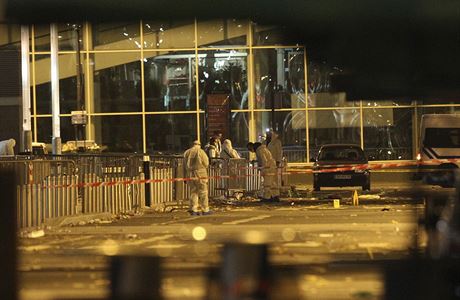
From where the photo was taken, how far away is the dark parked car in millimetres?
29500

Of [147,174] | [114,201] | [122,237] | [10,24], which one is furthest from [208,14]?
[147,174]

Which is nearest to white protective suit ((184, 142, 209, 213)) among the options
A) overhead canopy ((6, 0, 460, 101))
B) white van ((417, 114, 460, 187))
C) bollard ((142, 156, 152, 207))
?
bollard ((142, 156, 152, 207))

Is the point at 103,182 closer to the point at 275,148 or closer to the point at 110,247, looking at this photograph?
the point at 110,247

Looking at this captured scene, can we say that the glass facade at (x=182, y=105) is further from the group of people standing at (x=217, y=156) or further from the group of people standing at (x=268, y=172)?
the group of people standing at (x=268, y=172)

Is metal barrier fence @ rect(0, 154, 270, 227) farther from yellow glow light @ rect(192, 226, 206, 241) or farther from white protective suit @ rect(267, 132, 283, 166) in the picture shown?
yellow glow light @ rect(192, 226, 206, 241)

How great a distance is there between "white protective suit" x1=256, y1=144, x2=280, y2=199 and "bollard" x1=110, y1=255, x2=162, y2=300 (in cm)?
1830

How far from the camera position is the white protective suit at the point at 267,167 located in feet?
83.1

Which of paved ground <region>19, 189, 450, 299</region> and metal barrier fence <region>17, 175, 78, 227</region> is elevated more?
metal barrier fence <region>17, 175, 78, 227</region>

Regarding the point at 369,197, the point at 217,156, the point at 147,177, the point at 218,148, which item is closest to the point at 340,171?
the point at 369,197

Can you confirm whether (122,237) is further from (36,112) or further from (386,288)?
(36,112)

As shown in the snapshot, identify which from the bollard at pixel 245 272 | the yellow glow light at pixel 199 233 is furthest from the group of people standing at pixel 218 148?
the bollard at pixel 245 272

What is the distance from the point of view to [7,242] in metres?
7.47

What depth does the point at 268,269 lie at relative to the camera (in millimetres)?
6750

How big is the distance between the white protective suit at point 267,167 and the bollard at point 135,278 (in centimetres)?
1830
